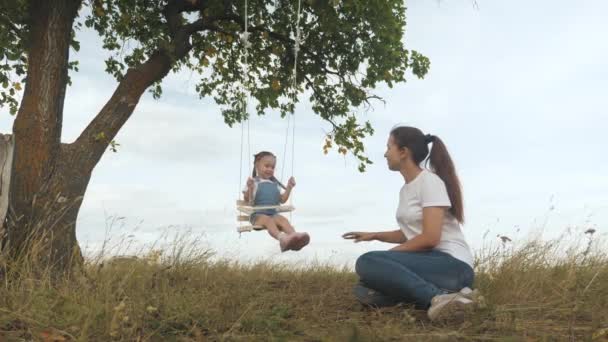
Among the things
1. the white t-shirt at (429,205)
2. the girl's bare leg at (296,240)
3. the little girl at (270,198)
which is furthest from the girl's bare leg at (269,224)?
the white t-shirt at (429,205)

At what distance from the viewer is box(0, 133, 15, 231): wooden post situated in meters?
6.37

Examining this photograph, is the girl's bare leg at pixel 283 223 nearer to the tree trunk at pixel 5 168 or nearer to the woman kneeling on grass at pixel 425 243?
the woman kneeling on grass at pixel 425 243

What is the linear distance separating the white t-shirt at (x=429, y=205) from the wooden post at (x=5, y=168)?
4196 mm

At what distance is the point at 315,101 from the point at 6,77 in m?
5.76

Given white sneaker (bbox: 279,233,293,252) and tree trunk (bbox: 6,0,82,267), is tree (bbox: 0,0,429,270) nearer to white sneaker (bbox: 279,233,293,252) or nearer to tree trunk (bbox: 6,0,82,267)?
tree trunk (bbox: 6,0,82,267)

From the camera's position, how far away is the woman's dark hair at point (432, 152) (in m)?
5.27

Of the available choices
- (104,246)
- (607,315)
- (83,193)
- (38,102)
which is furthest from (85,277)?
(607,315)

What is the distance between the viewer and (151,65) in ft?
28.9

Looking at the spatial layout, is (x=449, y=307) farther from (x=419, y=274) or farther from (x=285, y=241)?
(x=285, y=241)

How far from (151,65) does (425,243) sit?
5.52m

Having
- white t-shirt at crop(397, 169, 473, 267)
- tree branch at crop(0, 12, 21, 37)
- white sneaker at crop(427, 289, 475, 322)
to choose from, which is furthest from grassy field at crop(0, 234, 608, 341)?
tree branch at crop(0, 12, 21, 37)

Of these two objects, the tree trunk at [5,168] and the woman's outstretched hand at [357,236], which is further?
the tree trunk at [5,168]

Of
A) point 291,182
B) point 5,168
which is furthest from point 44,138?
point 291,182

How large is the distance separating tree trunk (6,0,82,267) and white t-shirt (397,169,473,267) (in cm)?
444
